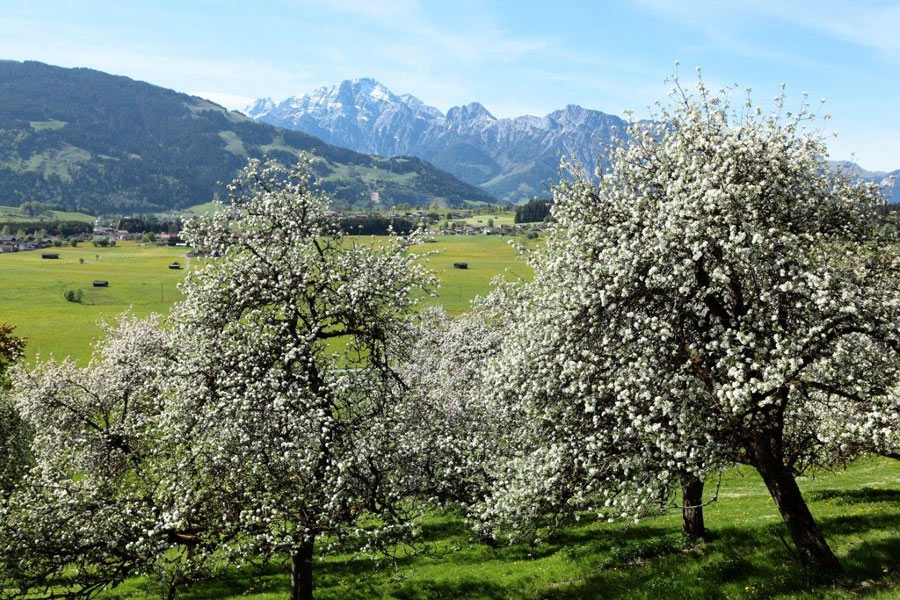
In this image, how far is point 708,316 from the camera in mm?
17219

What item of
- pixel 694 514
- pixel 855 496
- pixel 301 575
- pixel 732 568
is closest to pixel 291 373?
pixel 301 575

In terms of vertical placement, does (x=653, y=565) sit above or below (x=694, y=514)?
below

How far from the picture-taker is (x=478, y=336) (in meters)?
62.7

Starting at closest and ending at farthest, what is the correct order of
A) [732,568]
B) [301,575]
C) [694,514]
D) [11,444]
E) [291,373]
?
1. [732,568]
2. [291,373]
3. [301,575]
4. [694,514]
5. [11,444]

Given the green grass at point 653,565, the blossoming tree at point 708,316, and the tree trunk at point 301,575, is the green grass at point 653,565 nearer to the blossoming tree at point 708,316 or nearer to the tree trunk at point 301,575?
the blossoming tree at point 708,316

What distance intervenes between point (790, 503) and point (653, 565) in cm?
637

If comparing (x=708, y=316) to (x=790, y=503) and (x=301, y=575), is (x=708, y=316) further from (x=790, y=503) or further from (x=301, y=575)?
(x=301, y=575)

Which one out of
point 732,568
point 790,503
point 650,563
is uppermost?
point 790,503

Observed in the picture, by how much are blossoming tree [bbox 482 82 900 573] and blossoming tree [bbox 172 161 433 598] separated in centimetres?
586

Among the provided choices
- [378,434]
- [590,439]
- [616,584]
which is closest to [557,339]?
[590,439]

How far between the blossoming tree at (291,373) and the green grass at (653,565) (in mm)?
5861

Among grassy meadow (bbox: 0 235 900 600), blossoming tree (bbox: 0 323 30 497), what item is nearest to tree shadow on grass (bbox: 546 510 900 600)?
grassy meadow (bbox: 0 235 900 600)

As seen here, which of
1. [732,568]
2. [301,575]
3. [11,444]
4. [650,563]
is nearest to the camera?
[732,568]

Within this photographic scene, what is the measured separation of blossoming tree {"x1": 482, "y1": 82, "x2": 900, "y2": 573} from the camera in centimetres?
1482
